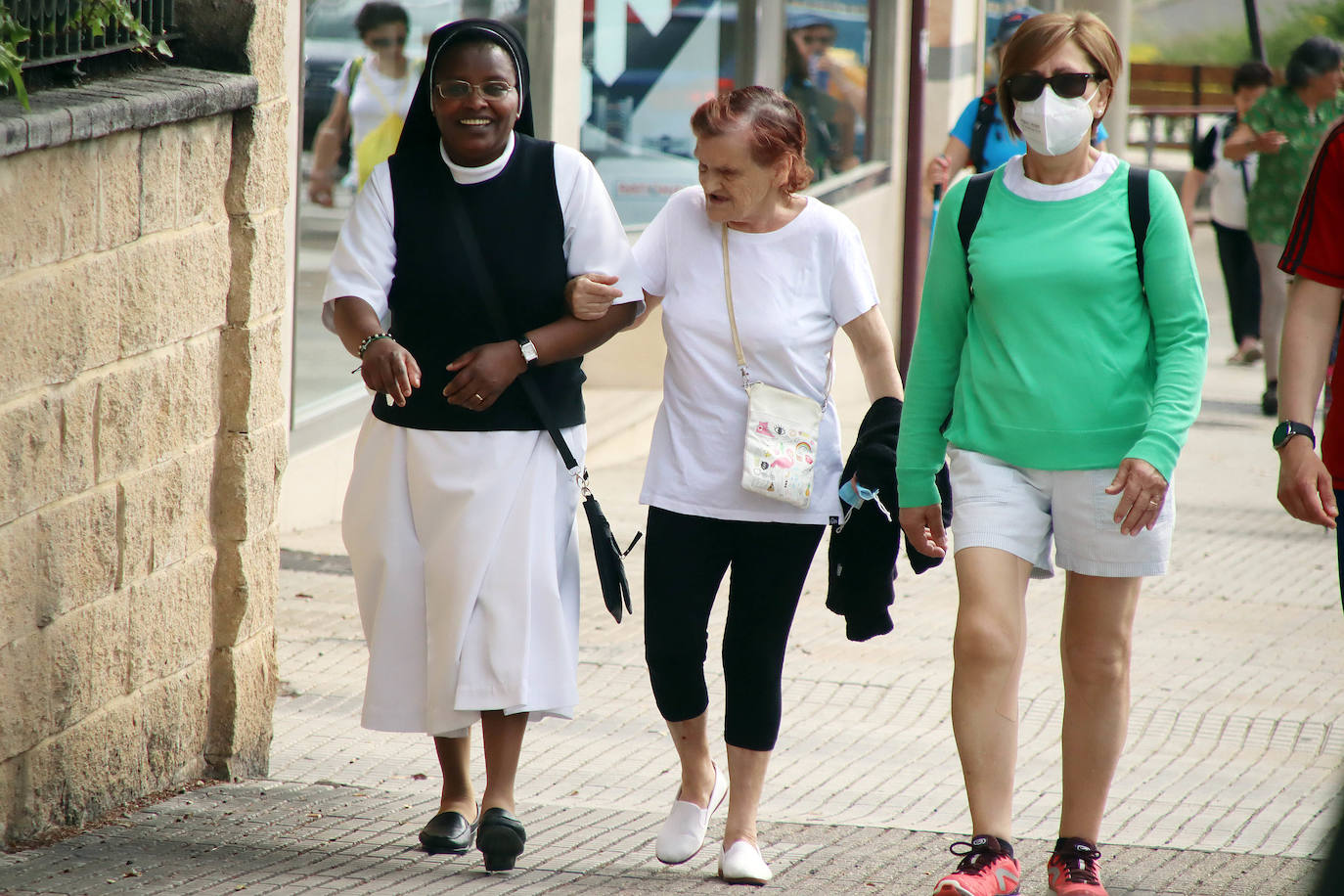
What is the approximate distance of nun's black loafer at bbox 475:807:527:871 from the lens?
4.29 m

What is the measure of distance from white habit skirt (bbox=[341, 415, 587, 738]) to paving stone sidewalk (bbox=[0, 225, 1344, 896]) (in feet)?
1.32

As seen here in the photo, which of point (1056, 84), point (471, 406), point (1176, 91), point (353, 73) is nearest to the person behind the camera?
point (1056, 84)

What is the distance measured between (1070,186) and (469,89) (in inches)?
52.1

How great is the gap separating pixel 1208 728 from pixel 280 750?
2.81 metres

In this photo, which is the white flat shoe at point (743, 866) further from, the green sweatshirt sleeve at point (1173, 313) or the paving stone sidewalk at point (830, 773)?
the green sweatshirt sleeve at point (1173, 313)

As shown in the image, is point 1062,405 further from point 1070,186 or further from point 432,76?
point 432,76

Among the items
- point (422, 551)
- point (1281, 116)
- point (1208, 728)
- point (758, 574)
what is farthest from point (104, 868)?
point (1281, 116)

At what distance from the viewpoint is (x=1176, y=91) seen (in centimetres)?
3016

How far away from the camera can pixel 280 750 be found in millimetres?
5324

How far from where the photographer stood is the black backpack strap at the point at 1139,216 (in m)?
3.95

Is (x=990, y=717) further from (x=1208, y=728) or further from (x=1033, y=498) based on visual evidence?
(x=1208, y=728)

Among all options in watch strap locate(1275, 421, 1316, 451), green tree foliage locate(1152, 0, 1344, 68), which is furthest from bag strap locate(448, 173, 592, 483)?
green tree foliage locate(1152, 0, 1344, 68)

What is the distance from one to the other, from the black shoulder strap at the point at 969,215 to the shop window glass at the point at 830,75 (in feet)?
30.3

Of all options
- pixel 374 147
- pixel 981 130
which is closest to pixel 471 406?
pixel 374 147
